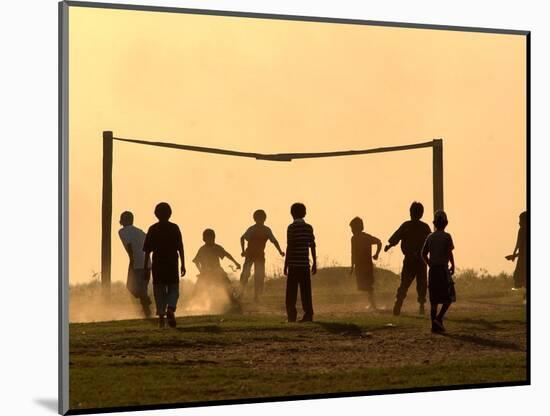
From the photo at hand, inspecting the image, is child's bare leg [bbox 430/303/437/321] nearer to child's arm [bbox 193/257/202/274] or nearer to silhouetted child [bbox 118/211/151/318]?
child's arm [bbox 193/257/202/274]

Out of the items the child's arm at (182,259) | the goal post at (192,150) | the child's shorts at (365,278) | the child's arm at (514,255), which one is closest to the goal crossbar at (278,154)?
the goal post at (192,150)

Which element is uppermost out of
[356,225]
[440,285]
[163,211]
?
[163,211]

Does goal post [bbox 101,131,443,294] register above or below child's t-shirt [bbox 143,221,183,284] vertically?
above

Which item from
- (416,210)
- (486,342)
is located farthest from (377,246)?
(486,342)

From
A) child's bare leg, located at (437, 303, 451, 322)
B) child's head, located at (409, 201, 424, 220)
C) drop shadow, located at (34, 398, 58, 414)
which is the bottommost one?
drop shadow, located at (34, 398, 58, 414)

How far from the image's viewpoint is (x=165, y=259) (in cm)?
1647

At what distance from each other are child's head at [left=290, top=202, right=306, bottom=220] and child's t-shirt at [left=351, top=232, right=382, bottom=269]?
0.65 meters

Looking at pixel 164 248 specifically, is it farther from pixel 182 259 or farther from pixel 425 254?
pixel 425 254

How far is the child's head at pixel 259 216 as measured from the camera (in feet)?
54.6

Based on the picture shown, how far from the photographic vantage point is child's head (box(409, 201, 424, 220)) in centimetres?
1759

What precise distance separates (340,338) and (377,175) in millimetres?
1886

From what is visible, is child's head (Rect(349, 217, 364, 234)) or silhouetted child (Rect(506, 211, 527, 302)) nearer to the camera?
child's head (Rect(349, 217, 364, 234))

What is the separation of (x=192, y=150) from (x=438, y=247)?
323 centimetres

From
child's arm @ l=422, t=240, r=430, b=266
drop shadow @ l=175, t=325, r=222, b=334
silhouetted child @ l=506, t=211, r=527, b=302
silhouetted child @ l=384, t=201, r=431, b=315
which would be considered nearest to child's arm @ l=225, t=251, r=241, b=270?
drop shadow @ l=175, t=325, r=222, b=334
